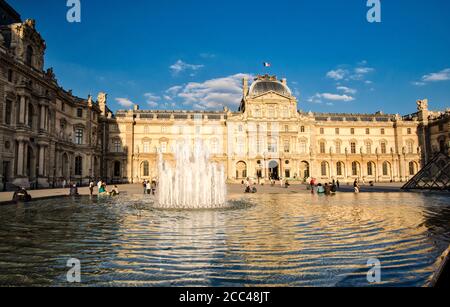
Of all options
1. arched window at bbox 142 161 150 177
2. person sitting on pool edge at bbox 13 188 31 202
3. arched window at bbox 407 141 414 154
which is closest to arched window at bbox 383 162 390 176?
arched window at bbox 407 141 414 154

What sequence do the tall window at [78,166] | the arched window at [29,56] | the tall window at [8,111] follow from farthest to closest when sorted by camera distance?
the tall window at [78,166], the arched window at [29,56], the tall window at [8,111]

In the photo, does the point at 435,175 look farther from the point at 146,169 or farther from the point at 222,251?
the point at 146,169

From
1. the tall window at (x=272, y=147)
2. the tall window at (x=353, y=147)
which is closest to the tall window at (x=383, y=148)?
the tall window at (x=353, y=147)

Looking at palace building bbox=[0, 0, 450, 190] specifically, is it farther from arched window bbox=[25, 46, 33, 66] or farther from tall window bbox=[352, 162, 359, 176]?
arched window bbox=[25, 46, 33, 66]

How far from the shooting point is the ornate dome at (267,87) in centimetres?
Result: 6112

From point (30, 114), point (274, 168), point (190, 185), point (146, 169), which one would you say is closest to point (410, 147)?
point (274, 168)

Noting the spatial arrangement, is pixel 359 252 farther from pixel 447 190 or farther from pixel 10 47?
pixel 10 47

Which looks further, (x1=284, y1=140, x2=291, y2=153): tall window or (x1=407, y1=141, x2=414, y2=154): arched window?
(x1=407, y1=141, x2=414, y2=154): arched window

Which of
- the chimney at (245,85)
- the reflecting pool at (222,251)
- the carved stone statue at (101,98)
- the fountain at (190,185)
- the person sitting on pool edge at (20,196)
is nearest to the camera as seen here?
the reflecting pool at (222,251)

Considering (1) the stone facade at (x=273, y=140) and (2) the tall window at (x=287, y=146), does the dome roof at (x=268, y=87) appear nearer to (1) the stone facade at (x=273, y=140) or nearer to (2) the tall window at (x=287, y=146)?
(1) the stone facade at (x=273, y=140)

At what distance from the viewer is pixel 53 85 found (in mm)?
38406

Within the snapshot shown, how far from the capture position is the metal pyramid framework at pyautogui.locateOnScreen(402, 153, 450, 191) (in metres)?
30.0

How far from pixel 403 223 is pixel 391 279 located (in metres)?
6.13
